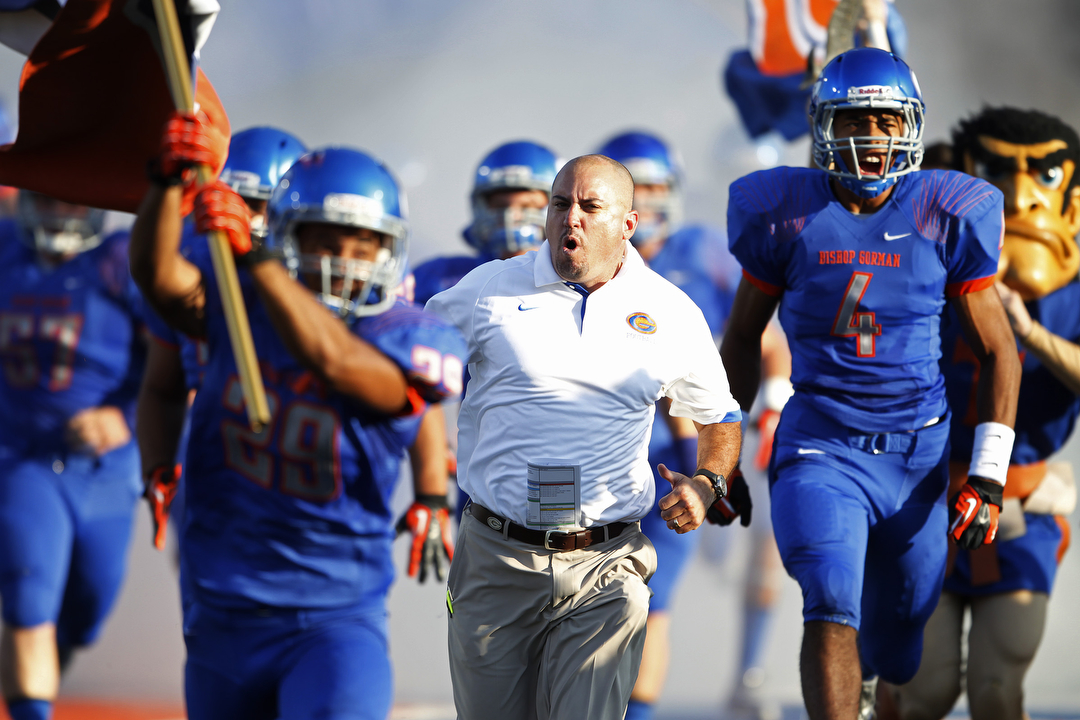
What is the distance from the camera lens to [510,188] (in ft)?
16.2

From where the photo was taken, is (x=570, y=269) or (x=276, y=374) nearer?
(x=570, y=269)

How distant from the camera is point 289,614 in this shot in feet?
9.02

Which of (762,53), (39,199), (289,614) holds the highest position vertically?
(762,53)

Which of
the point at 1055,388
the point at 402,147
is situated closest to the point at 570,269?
the point at 1055,388

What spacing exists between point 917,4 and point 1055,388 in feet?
20.3

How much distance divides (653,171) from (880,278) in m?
2.83

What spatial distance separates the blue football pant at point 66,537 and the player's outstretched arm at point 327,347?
239 cm

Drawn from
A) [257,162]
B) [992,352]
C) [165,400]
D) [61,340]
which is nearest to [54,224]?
[61,340]

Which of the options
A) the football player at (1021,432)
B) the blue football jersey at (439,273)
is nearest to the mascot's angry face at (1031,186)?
the football player at (1021,432)

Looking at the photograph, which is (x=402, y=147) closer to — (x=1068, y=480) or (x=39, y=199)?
(x=39, y=199)

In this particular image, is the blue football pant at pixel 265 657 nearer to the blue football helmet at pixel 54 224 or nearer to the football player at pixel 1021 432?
the football player at pixel 1021 432

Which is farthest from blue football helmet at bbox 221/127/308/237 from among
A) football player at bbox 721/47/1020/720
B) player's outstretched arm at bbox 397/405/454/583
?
football player at bbox 721/47/1020/720

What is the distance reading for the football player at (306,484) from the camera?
265cm

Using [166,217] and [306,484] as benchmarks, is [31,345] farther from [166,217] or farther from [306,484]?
[166,217]
